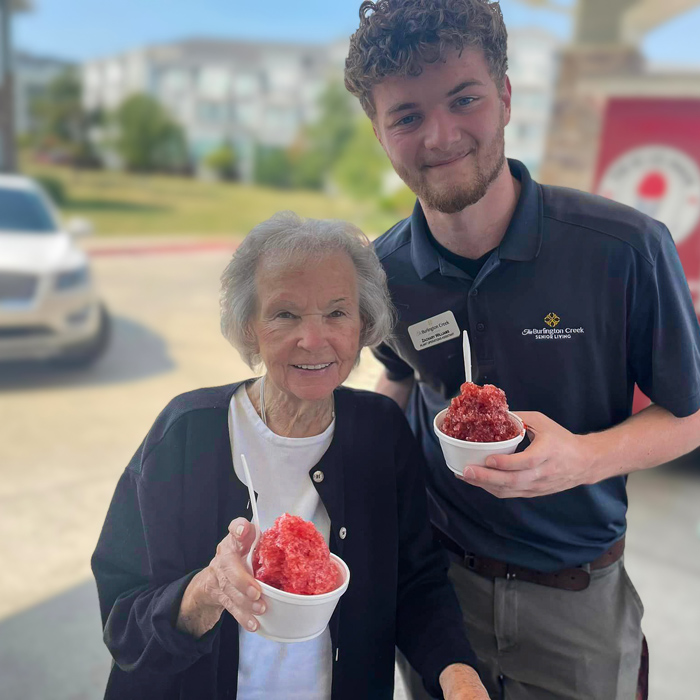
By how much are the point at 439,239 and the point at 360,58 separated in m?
0.38

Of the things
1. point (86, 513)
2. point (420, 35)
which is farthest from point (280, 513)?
point (86, 513)

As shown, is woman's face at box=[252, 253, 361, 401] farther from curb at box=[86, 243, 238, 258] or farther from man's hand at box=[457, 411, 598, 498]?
curb at box=[86, 243, 238, 258]

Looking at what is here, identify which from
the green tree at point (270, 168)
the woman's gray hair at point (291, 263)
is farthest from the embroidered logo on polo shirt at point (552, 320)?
the green tree at point (270, 168)

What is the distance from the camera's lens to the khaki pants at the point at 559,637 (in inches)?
58.8

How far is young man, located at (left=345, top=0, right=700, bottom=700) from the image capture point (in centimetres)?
124

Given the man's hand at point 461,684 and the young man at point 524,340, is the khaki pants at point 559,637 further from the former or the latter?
the man's hand at point 461,684

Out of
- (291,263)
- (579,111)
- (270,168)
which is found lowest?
(270,168)

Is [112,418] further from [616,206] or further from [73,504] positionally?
[616,206]

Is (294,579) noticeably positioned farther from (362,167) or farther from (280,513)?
(362,167)

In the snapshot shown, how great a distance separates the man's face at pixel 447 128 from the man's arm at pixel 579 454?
446 millimetres

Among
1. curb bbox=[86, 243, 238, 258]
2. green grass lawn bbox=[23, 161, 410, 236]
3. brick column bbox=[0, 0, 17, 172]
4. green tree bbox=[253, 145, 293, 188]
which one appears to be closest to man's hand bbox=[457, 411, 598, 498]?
brick column bbox=[0, 0, 17, 172]

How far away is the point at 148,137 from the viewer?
14.2 meters

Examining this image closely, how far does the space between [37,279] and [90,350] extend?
3.70 feet

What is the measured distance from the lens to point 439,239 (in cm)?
143
